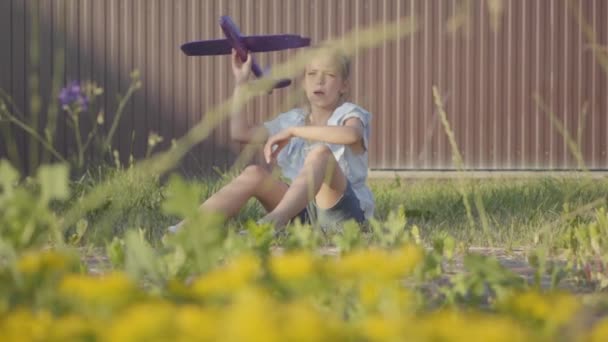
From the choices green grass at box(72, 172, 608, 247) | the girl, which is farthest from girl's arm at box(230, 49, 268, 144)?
green grass at box(72, 172, 608, 247)

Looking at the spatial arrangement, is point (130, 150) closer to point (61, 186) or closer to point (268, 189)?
point (268, 189)

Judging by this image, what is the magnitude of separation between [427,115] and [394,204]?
116 inches

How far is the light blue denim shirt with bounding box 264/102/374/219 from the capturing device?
3959 millimetres

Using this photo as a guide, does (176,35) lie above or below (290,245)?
above

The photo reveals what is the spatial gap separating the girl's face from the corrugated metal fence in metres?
4.05

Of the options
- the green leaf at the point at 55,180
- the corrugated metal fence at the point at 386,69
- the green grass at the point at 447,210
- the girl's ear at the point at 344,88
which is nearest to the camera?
the green leaf at the point at 55,180

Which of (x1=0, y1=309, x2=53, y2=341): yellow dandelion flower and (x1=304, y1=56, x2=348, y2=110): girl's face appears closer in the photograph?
(x1=0, y1=309, x2=53, y2=341): yellow dandelion flower

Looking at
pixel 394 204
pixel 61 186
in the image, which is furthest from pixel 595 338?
pixel 394 204

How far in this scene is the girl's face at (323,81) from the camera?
13.1 feet

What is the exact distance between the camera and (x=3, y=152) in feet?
27.2

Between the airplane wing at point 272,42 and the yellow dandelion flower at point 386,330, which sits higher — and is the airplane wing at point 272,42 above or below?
above

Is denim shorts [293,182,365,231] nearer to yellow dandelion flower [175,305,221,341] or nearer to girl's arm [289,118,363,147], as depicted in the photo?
girl's arm [289,118,363,147]

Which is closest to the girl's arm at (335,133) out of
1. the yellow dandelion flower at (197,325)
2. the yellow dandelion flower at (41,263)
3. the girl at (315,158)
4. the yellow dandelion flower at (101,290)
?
the girl at (315,158)

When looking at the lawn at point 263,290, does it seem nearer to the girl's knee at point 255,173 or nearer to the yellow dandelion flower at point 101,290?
the yellow dandelion flower at point 101,290
